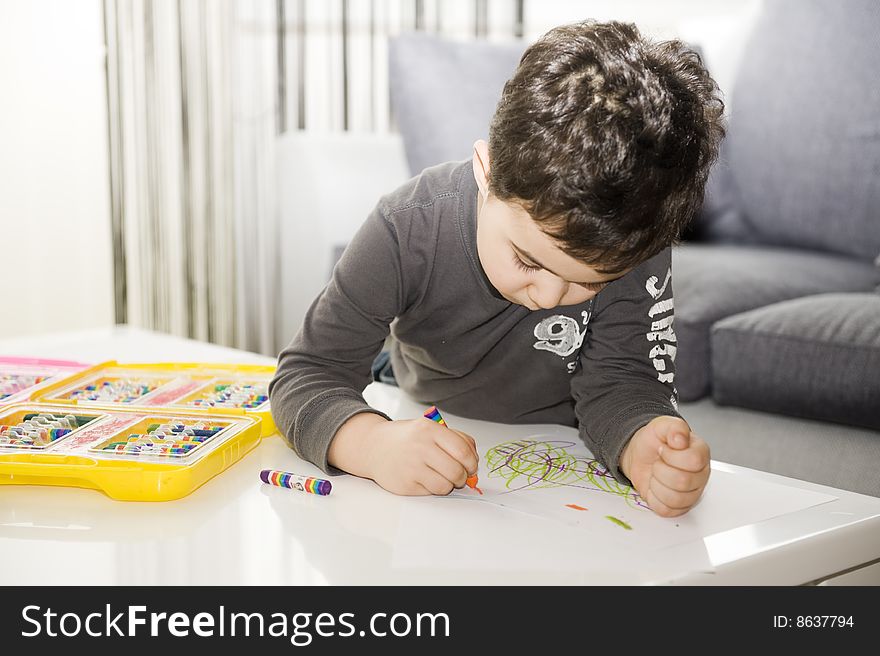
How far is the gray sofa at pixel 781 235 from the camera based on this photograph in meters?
1.10

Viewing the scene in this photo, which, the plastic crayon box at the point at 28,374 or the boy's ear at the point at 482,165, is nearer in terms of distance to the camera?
the boy's ear at the point at 482,165

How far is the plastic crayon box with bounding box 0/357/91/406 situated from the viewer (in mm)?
906

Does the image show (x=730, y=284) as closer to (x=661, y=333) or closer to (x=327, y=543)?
(x=661, y=333)

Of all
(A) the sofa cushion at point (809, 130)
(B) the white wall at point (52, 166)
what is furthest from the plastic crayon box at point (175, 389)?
(B) the white wall at point (52, 166)

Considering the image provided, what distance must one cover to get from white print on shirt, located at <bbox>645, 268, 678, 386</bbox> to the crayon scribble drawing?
0.11 meters

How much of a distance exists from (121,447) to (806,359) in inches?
31.0

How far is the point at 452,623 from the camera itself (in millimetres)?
511

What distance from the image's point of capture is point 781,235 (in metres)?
1.67

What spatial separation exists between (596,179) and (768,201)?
1157mm

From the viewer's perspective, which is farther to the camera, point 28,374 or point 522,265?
point 28,374

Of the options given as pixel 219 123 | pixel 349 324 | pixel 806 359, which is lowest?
pixel 806 359

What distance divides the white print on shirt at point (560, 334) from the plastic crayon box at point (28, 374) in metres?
0.48

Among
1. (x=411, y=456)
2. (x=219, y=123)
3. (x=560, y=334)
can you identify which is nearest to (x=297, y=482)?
(x=411, y=456)

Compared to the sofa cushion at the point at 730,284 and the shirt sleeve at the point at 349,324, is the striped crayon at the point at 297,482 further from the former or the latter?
the sofa cushion at the point at 730,284
